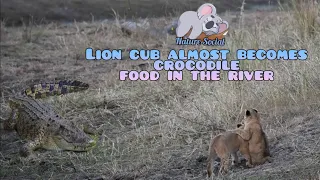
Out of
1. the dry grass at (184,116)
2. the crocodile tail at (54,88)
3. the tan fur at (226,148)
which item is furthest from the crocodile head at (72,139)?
the tan fur at (226,148)

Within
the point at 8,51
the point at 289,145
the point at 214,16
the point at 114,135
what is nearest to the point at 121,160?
the point at 114,135

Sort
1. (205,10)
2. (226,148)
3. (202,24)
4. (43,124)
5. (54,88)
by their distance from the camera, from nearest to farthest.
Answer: (226,148) → (202,24) → (205,10) → (43,124) → (54,88)

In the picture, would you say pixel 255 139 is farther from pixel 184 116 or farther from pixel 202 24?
pixel 202 24

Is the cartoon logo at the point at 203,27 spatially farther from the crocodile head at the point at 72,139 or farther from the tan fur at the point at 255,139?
the tan fur at the point at 255,139

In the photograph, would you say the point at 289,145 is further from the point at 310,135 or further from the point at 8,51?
the point at 8,51

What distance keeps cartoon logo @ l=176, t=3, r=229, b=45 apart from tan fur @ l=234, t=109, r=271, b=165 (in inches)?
65.7

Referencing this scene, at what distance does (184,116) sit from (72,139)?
1057 mm

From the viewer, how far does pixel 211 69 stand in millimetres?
6469

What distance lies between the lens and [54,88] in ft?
24.5

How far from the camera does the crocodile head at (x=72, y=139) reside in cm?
602

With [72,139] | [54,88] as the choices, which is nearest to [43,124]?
[72,139]

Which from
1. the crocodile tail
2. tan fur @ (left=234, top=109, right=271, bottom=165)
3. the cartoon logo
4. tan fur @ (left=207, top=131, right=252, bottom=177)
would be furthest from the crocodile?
tan fur @ (left=234, top=109, right=271, bottom=165)

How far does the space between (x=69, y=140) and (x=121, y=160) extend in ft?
3.04

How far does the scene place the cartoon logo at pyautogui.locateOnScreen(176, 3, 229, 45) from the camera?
245 inches
